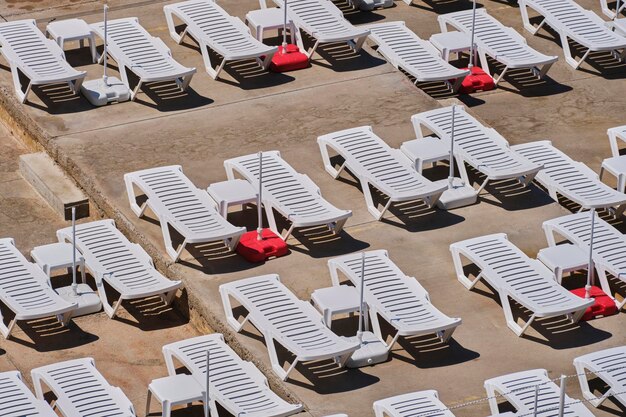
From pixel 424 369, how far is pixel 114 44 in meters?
7.46

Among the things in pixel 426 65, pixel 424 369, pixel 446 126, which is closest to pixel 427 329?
pixel 424 369

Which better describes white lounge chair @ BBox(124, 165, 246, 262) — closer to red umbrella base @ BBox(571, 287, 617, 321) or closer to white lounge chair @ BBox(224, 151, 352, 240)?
white lounge chair @ BBox(224, 151, 352, 240)

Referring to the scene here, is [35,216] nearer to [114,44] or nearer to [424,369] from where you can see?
[114,44]

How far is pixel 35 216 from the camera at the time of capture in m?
25.9

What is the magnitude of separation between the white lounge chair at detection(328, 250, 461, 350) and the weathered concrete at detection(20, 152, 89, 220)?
3.50 metres

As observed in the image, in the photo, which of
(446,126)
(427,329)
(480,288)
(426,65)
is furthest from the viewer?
(426,65)

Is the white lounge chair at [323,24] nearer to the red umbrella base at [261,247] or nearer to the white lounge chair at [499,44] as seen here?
the white lounge chair at [499,44]

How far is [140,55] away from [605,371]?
844cm

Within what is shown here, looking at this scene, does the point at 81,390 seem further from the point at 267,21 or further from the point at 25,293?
the point at 267,21

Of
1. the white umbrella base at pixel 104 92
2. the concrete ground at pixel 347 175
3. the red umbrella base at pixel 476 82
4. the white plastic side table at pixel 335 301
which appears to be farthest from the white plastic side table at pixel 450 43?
the white plastic side table at pixel 335 301

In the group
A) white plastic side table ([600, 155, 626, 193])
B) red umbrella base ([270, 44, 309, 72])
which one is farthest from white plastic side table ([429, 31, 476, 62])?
white plastic side table ([600, 155, 626, 193])

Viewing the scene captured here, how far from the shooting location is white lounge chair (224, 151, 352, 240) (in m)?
24.7

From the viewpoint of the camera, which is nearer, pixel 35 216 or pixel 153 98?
pixel 35 216

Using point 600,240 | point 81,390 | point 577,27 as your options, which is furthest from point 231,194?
point 577,27
